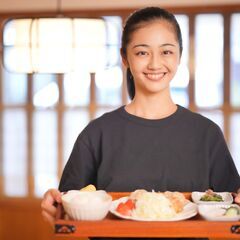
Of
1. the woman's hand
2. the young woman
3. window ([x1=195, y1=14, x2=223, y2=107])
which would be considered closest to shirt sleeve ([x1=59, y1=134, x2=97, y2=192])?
the young woman

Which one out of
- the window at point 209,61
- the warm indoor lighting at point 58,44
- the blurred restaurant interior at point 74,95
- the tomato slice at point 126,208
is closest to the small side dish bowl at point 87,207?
the tomato slice at point 126,208

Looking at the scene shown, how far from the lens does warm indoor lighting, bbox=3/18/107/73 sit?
8.26 ft

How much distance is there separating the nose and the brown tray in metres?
0.46

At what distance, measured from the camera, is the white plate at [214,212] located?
1.24m

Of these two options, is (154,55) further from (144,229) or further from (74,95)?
(74,95)

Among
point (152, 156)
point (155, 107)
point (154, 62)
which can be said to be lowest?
point (152, 156)

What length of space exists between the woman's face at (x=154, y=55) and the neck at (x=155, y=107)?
0.13ft

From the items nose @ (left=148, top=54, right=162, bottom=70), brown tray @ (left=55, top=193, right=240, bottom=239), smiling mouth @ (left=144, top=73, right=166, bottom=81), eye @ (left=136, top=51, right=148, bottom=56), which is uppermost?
eye @ (left=136, top=51, right=148, bottom=56)

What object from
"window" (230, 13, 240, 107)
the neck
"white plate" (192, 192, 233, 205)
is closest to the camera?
"white plate" (192, 192, 233, 205)

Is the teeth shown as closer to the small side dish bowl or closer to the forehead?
the forehead

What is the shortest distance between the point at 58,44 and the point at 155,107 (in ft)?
3.51

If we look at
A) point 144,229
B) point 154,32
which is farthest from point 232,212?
point 154,32

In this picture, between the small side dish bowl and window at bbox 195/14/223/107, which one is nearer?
the small side dish bowl

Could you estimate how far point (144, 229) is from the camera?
3.99 feet
